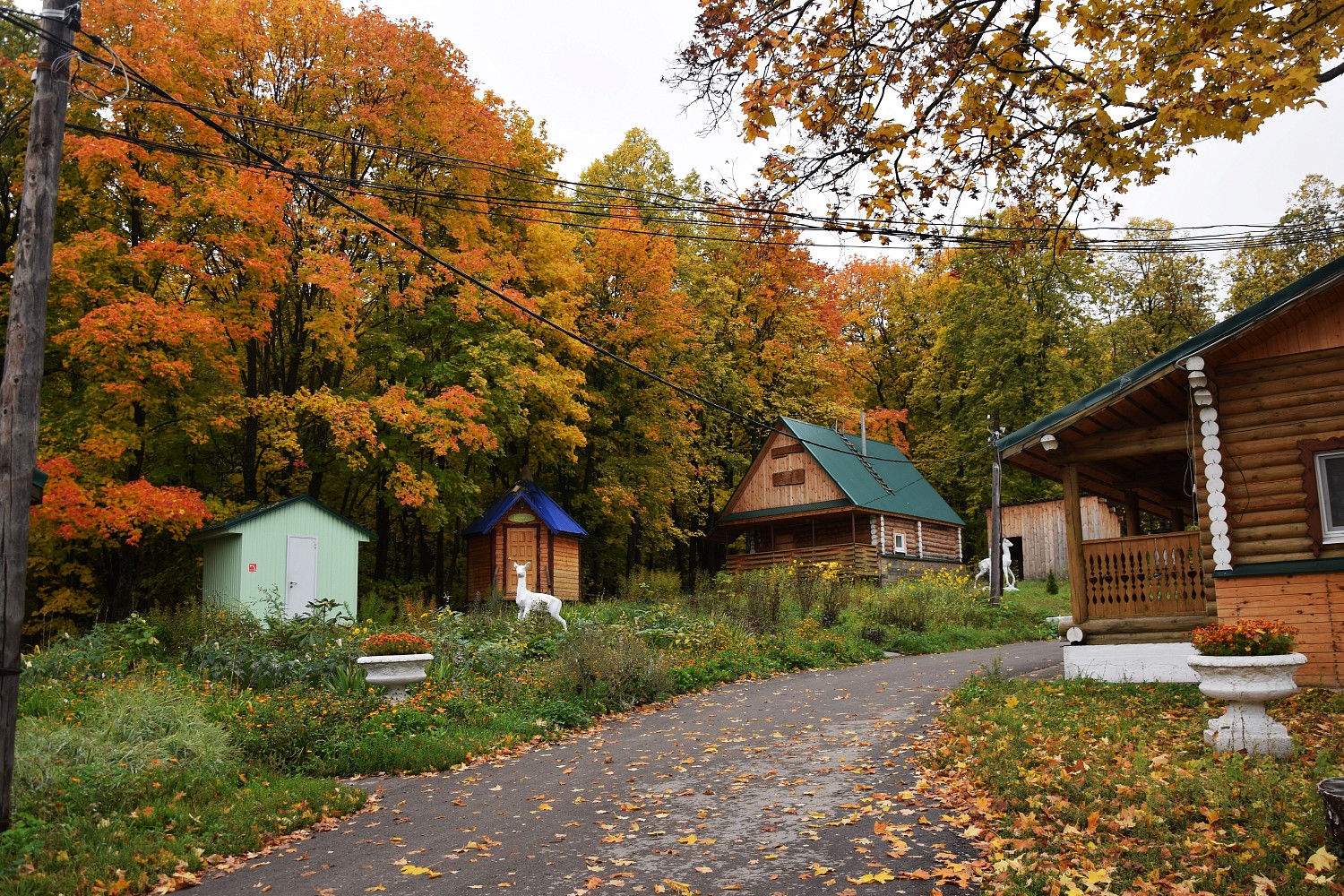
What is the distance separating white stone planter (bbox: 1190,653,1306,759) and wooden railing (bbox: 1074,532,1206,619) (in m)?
4.63

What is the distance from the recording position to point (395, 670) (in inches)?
470

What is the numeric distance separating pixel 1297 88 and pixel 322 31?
23.0 meters

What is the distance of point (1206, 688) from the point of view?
29.1 ft

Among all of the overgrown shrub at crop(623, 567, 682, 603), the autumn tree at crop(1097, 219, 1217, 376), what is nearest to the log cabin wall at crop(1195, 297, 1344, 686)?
the overgrown shrub at crop(623, 567, 682, 603)

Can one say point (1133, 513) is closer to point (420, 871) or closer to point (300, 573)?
point (420, 871)

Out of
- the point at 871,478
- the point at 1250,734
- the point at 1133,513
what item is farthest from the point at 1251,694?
the point at 871,478

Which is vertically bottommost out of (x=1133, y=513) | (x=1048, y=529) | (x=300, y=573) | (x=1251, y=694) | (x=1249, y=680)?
(x=1251, y=694)

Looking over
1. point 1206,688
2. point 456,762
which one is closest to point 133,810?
point 456,762

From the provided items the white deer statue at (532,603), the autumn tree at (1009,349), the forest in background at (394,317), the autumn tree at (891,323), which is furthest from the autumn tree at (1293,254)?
the white deer statue at (532,603)

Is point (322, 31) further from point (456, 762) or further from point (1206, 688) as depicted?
point (1206, 688)

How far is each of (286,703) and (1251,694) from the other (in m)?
10.4

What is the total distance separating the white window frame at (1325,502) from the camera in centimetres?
1155

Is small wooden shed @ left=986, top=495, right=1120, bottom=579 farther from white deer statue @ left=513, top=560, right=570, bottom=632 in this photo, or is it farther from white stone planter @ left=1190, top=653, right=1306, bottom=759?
white stone planter @ left=1190, top=653, right=1306, bottom=759

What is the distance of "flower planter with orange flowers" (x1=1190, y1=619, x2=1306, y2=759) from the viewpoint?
844cm
